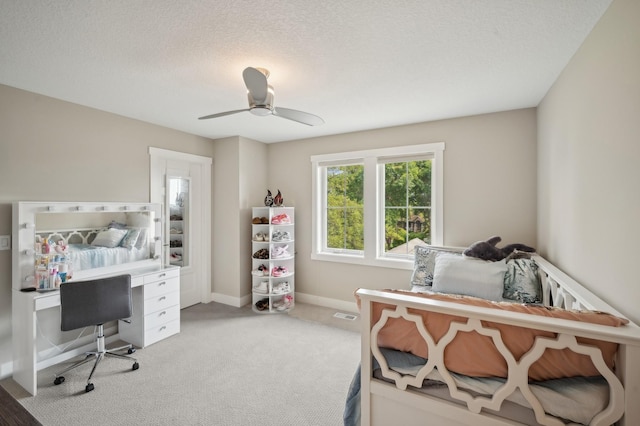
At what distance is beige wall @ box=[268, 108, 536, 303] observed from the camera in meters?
2.90

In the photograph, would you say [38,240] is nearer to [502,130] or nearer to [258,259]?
[258,259]

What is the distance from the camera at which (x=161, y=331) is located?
2992 millimetres

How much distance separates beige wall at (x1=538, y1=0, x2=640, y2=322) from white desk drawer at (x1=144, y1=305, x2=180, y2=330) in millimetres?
3518

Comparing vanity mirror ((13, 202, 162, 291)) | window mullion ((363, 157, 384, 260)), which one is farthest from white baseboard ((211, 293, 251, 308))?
window mullion ((363, 157, 384, 260))

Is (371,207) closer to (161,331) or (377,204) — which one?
(377,204)

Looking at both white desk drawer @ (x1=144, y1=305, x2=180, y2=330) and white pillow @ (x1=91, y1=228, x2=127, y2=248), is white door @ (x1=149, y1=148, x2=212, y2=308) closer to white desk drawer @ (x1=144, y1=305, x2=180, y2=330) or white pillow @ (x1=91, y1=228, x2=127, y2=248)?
white pillow @ (x1=91, y1=228, x2=127, y2=248)

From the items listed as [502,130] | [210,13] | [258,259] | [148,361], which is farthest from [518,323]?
[258,259]

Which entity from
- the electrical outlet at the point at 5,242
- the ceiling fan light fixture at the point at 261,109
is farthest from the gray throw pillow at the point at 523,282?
the electrical outlet at the point at 5,242

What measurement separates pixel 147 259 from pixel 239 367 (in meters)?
1.67

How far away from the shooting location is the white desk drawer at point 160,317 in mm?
2881

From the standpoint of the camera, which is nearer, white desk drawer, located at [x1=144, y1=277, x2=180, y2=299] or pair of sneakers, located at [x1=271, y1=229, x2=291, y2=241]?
white desk drawer, located at [x1=144, y1=277, x2=180, y2=299]

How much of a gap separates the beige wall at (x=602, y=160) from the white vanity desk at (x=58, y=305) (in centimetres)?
352

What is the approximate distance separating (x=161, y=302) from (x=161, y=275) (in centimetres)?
28

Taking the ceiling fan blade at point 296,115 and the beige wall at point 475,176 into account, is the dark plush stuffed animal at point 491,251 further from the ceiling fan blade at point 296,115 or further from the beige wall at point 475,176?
the ceiling fan blade at point 296,115
